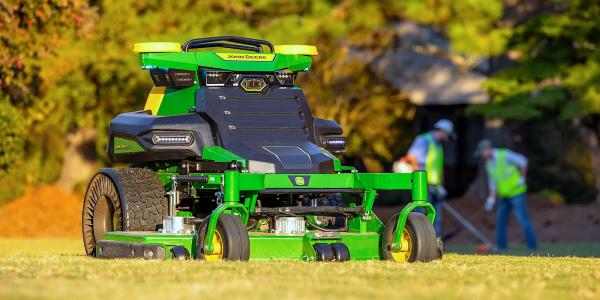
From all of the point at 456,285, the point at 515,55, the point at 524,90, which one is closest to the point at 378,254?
the point at 456,285

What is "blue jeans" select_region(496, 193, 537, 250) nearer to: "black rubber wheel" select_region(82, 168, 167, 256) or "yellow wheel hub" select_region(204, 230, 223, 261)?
"black rubber wheel" select_region(82, 168, 167, 256)

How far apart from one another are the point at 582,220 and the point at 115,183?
17.5 metres

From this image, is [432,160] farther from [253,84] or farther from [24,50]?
[253,84]

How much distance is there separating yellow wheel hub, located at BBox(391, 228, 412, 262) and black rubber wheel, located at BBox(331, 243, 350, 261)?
549 millimetres

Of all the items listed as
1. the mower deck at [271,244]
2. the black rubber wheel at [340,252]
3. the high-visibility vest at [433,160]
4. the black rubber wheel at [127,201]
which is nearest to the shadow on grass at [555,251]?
the high-visibility vest at [433,160]

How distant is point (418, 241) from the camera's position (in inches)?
523

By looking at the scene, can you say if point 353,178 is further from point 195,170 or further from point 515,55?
point 515,55

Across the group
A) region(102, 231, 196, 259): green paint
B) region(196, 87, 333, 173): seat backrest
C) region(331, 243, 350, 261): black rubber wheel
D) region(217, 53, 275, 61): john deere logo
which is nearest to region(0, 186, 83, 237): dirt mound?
region(217, 53, 275, 61): john deere logo

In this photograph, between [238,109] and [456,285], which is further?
[238,109]

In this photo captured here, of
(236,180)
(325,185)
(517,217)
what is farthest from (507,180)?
(236,180)

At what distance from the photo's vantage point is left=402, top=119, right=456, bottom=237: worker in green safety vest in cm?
2098

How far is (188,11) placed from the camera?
30.1 m

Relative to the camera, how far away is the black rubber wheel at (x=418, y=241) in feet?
43.6

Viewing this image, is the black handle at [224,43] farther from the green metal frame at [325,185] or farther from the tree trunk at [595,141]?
the tree trunk at [595,141]
